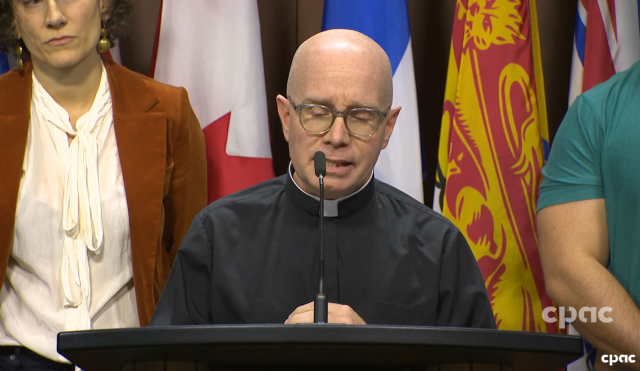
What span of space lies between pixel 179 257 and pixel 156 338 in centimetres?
71

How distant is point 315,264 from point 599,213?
28.6 inches

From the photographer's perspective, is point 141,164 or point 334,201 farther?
point 141,164

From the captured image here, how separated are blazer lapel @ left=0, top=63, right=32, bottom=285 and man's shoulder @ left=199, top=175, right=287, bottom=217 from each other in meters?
0.52

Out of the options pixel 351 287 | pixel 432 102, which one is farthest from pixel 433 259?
pixel 432 102

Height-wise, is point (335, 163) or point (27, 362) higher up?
point (335, 163)

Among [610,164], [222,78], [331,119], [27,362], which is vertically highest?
[222,78]

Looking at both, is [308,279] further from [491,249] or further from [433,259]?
[491,249]

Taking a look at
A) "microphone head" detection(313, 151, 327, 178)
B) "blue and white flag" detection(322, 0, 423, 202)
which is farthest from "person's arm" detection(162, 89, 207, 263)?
"microphone head" detection(313, 151, 327, 178)

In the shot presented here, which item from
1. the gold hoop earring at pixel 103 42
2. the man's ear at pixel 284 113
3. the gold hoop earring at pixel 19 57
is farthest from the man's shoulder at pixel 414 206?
the gold hoop earring at pixel 19 57

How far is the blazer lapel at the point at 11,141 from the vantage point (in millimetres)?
1915

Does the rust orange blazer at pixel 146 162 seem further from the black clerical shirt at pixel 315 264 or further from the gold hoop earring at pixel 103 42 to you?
the black clerical shirt at pixel 315 264

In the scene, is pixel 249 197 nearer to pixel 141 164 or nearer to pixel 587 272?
pixel 141 164

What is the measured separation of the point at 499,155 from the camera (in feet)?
7.54

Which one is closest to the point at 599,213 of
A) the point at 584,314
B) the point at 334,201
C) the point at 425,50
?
the point at 584,314
